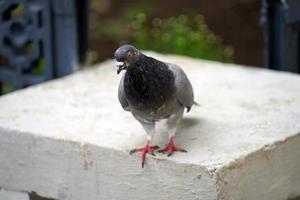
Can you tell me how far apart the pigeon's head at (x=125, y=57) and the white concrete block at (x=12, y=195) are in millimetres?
1137

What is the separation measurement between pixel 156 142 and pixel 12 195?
2.84ft

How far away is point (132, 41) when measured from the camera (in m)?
7.84

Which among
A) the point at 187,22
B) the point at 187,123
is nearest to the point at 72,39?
the point at 187,123

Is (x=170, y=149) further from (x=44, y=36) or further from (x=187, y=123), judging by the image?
(x=44, y=36)

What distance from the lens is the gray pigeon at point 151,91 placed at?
3.82 meters

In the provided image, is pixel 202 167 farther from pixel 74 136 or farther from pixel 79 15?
pixel 79 15

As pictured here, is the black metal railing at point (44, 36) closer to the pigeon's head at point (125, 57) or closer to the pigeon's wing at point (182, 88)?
the pigeon's wing at point (182, 88)

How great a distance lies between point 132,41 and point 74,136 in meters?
3.59

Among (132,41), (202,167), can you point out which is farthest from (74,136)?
(132,41)

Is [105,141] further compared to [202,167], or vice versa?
[105,141]

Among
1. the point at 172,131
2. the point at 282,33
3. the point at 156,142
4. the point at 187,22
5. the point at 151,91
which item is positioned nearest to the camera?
the point at 151,91

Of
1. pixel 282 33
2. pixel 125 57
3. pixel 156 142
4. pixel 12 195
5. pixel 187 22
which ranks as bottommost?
pixel 12 195

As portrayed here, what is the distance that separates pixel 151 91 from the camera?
390cm

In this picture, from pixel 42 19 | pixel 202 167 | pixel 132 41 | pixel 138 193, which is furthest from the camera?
pixel 132 41
